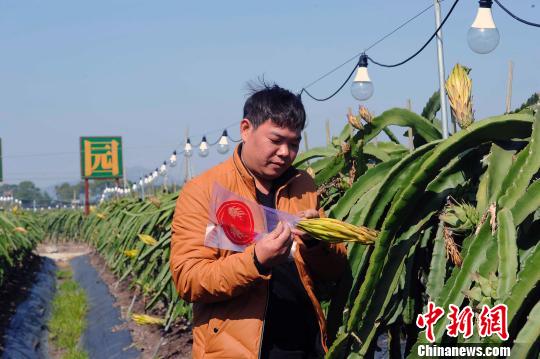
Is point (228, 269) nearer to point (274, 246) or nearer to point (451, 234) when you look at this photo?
point (274, 246)

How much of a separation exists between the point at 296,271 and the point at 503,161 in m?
0.67

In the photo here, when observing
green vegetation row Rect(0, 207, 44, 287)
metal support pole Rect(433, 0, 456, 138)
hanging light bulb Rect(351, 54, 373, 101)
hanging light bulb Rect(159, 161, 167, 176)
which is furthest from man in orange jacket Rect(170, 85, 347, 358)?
hanging light bulb Rect(159, 161, 167, 176)

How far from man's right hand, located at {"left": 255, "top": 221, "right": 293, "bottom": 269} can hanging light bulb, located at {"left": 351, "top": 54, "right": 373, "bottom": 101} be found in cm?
303

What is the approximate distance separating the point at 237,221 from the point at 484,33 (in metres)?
2.11

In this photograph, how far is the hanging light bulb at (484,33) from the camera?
353cm

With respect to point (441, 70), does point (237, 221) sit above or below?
below

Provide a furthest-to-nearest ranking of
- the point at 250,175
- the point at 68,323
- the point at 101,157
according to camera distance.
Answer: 1. the point at 101,157
2. the point at 68,323
3. the point at 250,175

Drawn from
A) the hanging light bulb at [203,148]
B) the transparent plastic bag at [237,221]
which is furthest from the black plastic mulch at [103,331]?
the transparent plastic bag at [237,221]

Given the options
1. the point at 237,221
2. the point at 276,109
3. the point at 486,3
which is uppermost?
the point at 486,3

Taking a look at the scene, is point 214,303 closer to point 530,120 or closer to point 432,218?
point 432,218

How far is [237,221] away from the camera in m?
1.96

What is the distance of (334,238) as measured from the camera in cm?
188

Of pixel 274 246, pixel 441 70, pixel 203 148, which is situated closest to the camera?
pixel 274 246

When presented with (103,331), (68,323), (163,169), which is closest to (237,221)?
(103,331)
